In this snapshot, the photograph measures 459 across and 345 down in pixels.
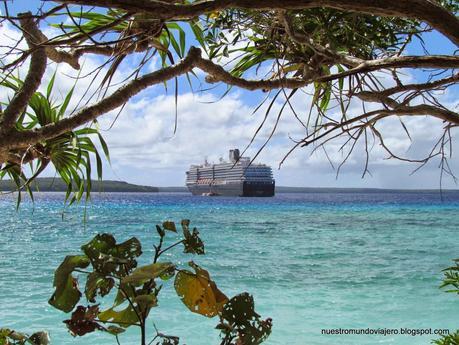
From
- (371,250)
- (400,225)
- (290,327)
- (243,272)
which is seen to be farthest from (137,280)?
(400,225)

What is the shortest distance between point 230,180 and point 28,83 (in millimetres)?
57076

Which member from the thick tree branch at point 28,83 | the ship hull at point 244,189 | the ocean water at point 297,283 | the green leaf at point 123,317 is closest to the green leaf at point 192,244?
the green leaf at point 123,317

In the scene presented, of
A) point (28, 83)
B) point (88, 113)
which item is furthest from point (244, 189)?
point (88, 113)

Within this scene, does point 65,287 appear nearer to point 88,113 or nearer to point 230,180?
point 88,113

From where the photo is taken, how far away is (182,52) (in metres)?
1.61

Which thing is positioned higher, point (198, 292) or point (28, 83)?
point (28, 83)

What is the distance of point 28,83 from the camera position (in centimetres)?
122

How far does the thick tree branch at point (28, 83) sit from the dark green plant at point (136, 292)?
52 centimetres

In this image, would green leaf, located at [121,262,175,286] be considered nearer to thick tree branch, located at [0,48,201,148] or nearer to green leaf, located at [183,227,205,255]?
green leaf, located at [183,227,205,255]

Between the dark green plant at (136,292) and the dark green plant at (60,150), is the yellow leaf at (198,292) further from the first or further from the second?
the dark green plant at (60,150)

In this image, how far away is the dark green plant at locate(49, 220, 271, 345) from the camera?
27.1 inches

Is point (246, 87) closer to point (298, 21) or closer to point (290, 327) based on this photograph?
point (298, 21)

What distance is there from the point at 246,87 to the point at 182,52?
1.27 ft

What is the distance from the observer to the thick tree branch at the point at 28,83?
3.77 ft
